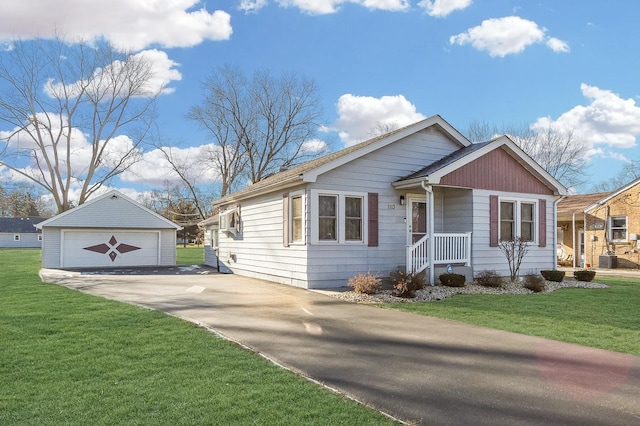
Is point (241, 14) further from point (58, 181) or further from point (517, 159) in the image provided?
point (58, 181)

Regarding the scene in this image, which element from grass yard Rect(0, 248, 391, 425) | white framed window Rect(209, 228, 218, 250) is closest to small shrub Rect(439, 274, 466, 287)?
grass yard Rect(0, 248, 391, 425)

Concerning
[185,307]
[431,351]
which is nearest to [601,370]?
[431,351]

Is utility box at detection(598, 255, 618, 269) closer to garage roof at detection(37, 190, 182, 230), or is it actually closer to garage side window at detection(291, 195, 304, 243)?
garage side window at detection(291, 195, 304, 243)

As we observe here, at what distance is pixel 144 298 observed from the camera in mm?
10750

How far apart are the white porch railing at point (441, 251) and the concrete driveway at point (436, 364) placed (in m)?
3.46

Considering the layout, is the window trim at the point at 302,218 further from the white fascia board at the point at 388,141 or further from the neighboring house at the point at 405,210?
the white fascia board at the point at 388,141

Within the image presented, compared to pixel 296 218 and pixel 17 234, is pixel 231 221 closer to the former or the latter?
pixel 296 218

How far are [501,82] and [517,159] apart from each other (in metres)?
6.51

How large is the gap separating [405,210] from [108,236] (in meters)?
16.5

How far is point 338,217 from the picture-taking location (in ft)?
41.1

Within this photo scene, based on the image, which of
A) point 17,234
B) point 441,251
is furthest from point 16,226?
point 441,251

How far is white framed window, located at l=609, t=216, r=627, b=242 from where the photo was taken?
23481 millimetres

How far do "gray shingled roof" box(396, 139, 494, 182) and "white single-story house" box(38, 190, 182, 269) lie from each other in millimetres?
15165

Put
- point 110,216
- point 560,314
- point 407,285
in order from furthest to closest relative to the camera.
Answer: point 110,216, point 407,285, point 560,314
